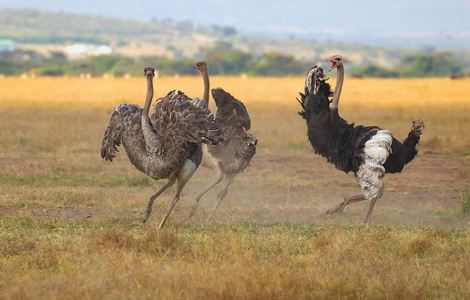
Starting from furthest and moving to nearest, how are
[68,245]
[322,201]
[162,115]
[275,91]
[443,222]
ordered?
[275,91], [322,201], [443,222], [162,115], [68,245]

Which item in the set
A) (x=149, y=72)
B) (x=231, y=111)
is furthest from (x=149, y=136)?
(x=231, y=111)

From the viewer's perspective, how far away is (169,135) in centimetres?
989

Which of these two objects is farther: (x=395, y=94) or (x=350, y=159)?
(x=395, y=94)

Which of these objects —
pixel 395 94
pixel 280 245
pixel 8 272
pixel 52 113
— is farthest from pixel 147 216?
pixel 395 94

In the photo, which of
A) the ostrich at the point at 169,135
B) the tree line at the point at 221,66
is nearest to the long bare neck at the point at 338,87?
the ostrich at the point at 169,135

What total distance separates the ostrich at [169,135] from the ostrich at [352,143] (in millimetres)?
1156

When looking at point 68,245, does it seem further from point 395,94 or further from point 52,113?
point 395,94

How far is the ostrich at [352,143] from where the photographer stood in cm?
1055

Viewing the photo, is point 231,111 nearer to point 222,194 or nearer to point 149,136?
point 222,194

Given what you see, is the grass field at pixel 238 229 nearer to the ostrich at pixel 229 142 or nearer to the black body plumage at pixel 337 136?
the ostrich at pixel 229 142

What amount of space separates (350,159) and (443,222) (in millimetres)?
1472

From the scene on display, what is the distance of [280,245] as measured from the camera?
909cm

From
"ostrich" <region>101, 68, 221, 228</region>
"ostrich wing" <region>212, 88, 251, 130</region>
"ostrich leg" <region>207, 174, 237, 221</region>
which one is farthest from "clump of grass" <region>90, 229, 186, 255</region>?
"ostrich wing" <region>212, 88, 251, 130</region>

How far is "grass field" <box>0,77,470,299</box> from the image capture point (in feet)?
25.1
